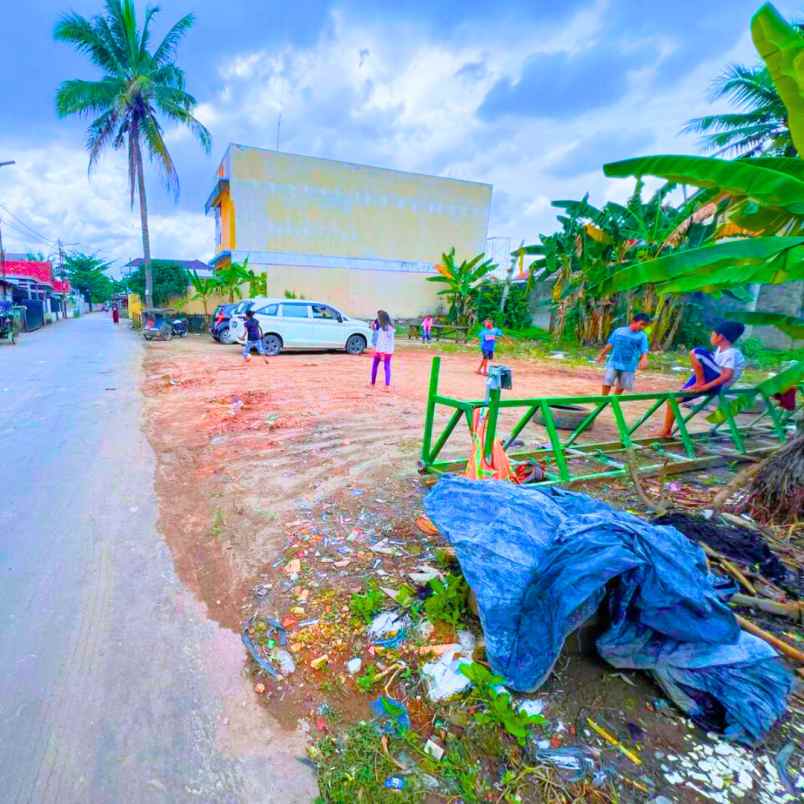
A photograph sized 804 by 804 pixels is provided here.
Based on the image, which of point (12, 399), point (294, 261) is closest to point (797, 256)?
point (12, 399)

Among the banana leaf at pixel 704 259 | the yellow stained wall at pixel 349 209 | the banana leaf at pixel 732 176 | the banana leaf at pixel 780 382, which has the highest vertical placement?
the yellow stained wall at pixel 349 209

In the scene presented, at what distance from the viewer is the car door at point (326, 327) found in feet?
47.2

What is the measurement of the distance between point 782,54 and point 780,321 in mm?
2073

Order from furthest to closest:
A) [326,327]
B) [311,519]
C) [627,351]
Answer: [326,327], [627,351], [311,519]

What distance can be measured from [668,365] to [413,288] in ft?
51.4

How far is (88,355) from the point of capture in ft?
44.3

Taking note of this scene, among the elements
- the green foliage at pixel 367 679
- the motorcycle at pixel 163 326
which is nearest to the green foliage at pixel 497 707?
the green foliage at pixel 367 679

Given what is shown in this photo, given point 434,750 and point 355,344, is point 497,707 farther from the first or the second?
point 355,344

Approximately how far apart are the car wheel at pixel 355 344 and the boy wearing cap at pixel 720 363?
35.5 feet

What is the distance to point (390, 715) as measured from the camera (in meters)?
2.02

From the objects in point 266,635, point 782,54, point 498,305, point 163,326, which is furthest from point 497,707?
point 498,305

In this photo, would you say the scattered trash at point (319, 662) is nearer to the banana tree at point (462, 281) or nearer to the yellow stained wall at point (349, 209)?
the banana tree at point (462, 281)

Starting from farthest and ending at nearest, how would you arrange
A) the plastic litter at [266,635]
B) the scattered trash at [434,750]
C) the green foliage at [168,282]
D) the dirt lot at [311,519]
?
the green foliage at [168,282], the plastic litter at [266,635], the dirt lot at [311,519], the scattered trash at [434,750]

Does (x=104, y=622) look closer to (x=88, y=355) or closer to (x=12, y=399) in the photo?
(x=12, y=399)
